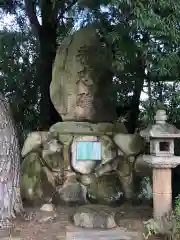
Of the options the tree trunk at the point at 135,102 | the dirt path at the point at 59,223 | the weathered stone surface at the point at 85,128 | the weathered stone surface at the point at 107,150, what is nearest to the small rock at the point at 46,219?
the dirt path at the point at 59,223

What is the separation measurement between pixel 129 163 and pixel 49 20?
10.6 feet

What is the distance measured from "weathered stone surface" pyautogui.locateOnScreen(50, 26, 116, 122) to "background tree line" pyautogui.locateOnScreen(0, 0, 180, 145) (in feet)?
0.87

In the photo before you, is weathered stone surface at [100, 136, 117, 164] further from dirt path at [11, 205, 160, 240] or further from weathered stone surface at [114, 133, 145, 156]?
dirt path at [11, 205, 160, 240]

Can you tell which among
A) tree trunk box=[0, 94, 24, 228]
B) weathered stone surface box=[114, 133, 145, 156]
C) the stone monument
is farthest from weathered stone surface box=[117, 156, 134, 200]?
tree trunk box=[0, 94, 24, 228]

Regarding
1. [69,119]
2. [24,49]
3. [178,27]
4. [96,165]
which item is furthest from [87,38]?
[24,49]

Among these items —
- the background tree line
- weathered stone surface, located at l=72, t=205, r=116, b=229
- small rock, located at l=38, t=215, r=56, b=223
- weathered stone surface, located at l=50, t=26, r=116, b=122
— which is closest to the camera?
the background tree line

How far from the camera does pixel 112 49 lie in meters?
3.48

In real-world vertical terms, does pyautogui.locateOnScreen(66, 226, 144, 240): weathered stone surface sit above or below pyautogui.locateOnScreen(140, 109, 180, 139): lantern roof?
below

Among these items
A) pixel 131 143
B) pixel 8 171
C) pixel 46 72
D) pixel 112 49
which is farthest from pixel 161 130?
pixel 46 72

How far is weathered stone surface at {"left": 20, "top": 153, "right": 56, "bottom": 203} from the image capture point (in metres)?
4.81

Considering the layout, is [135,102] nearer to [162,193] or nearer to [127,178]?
[127,178]

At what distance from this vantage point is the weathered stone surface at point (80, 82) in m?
5.07

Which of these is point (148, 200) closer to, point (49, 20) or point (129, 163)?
point (129, 163)

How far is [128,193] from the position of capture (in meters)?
4.86
